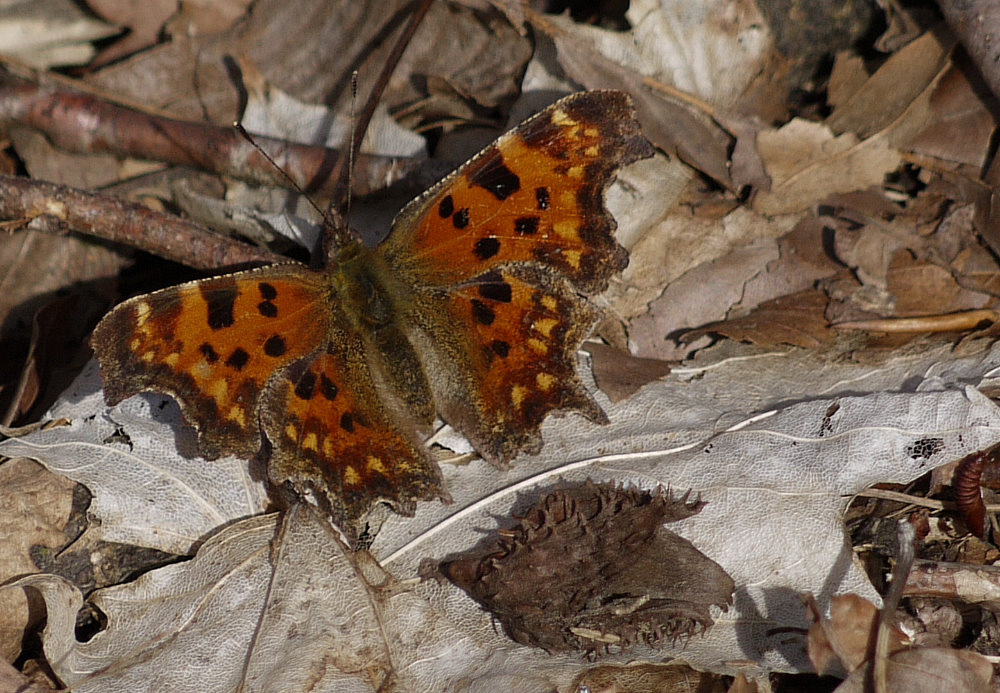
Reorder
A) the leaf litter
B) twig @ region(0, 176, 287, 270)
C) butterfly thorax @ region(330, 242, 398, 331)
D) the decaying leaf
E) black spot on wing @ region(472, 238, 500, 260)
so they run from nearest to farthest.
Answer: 1. the decaying leaf
2. the leaf litter
3. black spot on wing @ region(472, 238, 500, 260)
4. butterfly thorax @ region(330, 242, 398, 331)
5. twig @ region(0, 176, 287, 270)

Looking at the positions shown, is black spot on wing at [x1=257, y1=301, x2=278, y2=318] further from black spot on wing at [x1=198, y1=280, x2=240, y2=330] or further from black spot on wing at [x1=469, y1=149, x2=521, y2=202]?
black spot on wing at [x1=469, y1=149, x2=521, y2=202]

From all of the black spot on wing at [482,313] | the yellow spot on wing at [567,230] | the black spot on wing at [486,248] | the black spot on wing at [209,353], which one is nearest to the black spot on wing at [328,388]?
the black spot on wing at [209,353]

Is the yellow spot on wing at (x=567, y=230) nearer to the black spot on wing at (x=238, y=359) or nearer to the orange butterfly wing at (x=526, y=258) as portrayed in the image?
the orange butterfly wing at (x=526, y=258)

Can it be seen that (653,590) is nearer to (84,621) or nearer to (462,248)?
(462,248)

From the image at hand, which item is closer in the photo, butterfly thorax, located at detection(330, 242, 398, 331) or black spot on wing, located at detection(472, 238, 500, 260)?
black spot on wing, located at detection(472, 238, 500, 260)

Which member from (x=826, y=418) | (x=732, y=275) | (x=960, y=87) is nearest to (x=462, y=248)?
(x=732, y=275)

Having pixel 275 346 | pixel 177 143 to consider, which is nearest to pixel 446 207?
pixel 275 346

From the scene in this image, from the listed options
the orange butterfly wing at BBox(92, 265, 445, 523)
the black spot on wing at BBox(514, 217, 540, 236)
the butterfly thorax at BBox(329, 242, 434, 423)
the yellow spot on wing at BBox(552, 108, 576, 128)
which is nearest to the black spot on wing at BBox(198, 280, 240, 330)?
the orange butterfly wing at BBox(92, 265, 445, 523)

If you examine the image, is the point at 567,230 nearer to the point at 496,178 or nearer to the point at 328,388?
the point at 496,178
